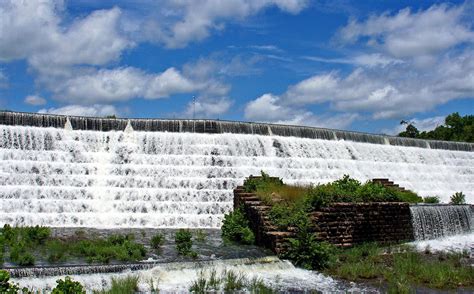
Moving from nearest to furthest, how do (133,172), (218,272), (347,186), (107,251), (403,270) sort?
(218,272) → (107,251) → (403,270) → (347,186) → (133,172)

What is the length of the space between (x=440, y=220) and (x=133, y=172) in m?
13.0

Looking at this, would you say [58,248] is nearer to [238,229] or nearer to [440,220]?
[238,229]

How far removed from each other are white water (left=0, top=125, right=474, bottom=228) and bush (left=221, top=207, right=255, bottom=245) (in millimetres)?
4909

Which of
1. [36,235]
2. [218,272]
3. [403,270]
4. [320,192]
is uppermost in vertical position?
[320,192]

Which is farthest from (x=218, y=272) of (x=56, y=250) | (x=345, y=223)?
(x=345, y=223)

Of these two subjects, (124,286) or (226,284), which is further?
(226,284)

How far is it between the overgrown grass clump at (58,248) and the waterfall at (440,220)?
10695 millimetres

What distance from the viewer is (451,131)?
2484 inches

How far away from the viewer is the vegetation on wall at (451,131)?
59.8 m

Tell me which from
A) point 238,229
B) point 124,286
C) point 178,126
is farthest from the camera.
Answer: point 178,126

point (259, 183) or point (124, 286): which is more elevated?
point (259, 183)

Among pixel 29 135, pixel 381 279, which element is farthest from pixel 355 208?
pixel 29 135

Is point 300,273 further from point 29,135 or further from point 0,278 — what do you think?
point 29,135

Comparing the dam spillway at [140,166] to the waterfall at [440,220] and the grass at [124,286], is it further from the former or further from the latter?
the grass at [124,286]
